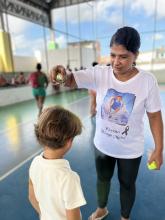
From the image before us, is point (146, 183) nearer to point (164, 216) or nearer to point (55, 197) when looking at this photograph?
point (164, 216)

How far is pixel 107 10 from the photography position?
13594mm

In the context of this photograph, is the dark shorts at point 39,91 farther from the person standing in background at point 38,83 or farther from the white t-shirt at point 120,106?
the white t-shirt at point 120,106

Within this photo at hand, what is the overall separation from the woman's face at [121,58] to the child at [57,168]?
0.52 m

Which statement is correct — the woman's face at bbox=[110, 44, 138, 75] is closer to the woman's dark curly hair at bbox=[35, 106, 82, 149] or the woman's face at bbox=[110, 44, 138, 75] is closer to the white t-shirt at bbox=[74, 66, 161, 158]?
the white t-shirt at bbox=[74, 66, 161, 158]

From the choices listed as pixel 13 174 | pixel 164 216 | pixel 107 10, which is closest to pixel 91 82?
pixel 164 216

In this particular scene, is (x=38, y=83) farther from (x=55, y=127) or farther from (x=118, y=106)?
(x=55, y=127)

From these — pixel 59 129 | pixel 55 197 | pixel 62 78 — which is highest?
pixel 62 78

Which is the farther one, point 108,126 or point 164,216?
point 164,216

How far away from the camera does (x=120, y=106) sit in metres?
1.41

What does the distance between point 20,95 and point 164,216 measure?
8.34m

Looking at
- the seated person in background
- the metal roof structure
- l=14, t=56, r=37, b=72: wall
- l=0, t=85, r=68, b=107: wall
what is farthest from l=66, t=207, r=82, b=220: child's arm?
l=14, t=56, r=37, b=72: wall

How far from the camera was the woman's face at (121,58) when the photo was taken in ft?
4.22

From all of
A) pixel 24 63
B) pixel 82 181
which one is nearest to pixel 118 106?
pixel 82 181

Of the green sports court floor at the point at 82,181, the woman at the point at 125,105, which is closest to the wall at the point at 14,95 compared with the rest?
the green sports court floor at the point at 82,181
